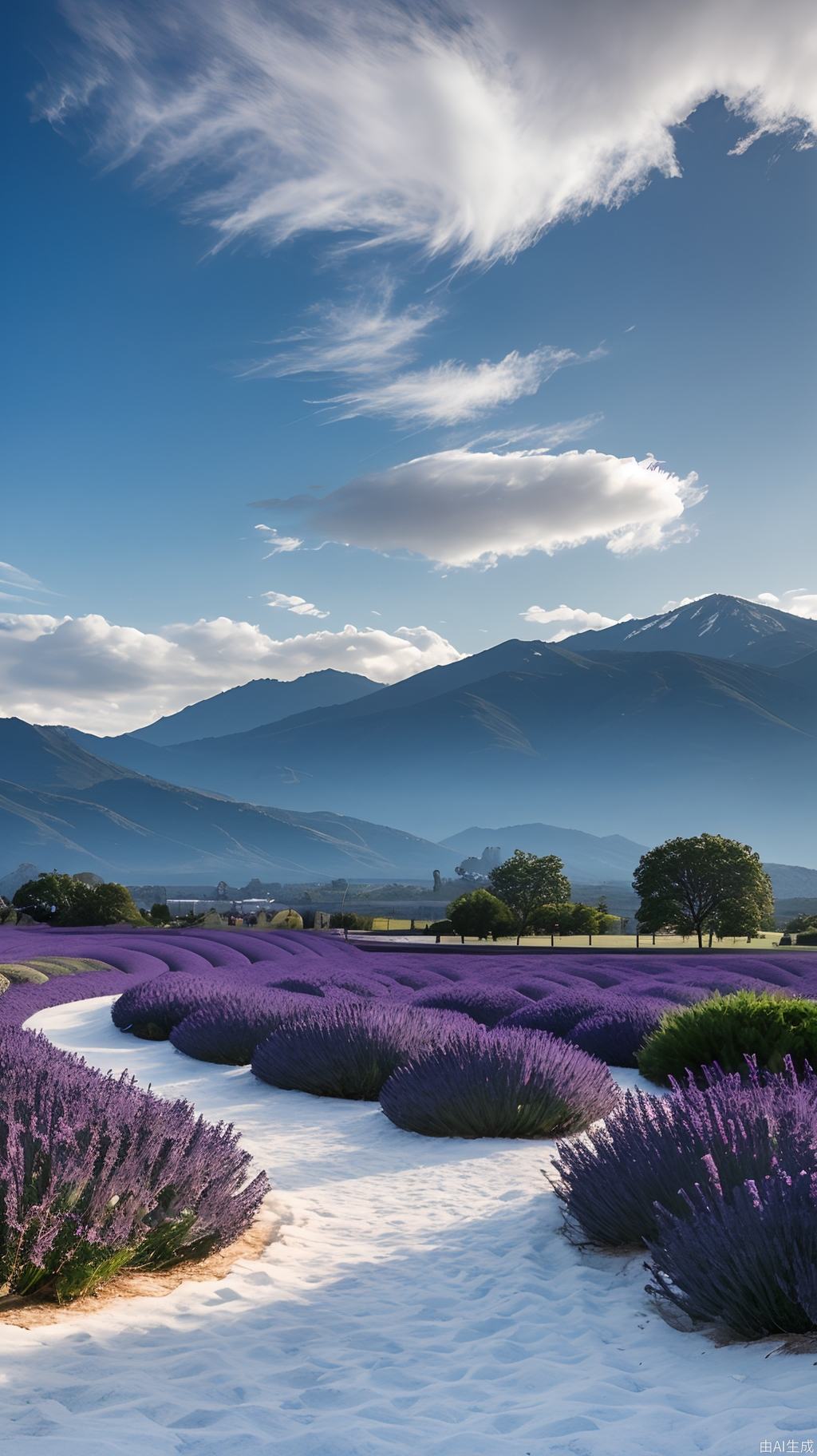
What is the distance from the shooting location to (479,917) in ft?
164

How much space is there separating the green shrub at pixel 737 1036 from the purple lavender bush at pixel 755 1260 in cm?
468

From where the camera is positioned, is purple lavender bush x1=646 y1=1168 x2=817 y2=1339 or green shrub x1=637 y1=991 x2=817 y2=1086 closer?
purple lavender bush x1=646 y1=1168 x2=817 y2=1339

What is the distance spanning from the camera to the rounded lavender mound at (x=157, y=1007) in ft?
41.9

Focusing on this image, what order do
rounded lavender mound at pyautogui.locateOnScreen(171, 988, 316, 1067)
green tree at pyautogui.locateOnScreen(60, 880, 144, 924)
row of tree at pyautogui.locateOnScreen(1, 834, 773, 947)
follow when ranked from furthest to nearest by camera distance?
row of tree at pyautogui.locateOnScreen(1, 834, 773, 947) < green tree at pyautogui.locateOnScreen(60, 880, 144, 924) < rounded lavender mound at pyautogui.locateOnScreen(171, 988, 316, 1067)

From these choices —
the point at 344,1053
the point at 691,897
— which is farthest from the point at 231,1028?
the point at 691,897

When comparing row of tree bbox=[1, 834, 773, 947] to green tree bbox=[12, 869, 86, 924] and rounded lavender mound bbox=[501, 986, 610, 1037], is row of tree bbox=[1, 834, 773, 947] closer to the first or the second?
green tree bbox=[12, 869, 86, 924]

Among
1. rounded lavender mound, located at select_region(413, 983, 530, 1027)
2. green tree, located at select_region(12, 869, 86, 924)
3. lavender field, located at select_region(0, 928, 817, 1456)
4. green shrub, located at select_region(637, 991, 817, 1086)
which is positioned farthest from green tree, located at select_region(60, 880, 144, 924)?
green shrub, located at select_region(637, 991, 817, 1086)

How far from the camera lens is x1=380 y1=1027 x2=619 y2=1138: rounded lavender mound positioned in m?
7.80

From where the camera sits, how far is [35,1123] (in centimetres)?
445

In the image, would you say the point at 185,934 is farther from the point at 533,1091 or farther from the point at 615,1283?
the point at 615,1283

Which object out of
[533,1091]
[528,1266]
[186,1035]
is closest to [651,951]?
[186,1035]

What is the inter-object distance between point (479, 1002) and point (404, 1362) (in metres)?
9.76

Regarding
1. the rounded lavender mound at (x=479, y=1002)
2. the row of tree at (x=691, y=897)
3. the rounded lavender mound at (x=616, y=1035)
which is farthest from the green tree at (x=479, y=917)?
the rounded lavender mound at (x=616, y=1035)

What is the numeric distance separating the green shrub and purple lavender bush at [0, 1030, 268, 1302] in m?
4.72
